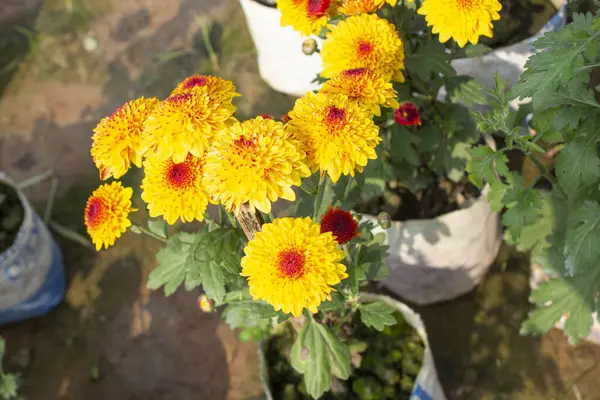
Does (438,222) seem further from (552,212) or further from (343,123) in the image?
(343,123)

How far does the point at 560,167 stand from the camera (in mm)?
1543

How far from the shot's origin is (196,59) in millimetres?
3385

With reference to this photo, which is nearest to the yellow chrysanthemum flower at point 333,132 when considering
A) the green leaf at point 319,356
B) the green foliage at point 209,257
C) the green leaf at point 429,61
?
the green foliage at point 209,257

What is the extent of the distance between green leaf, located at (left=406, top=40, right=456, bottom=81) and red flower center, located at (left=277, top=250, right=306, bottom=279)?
0.83m

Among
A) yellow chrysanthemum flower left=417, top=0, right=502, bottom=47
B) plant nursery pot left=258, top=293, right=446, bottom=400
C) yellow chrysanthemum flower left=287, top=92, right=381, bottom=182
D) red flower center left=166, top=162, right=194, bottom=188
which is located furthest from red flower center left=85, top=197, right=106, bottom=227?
yellow chrysanthemum flower left=417, top=0, right=502, bottom=47

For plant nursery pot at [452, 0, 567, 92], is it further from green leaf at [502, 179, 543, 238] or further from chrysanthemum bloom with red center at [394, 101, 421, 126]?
chrysanthemum bloom with red center at [394, 101, 421, 126]

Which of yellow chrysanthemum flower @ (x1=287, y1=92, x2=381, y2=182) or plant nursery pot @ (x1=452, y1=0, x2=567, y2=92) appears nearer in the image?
yellow chrysanthemum flower @ (x1=287, y1=92, x2=381, y2=182)

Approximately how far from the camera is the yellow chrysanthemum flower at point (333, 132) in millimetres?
1101

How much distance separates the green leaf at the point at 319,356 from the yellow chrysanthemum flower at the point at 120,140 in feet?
2.04

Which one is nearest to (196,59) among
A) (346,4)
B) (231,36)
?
(231,36)

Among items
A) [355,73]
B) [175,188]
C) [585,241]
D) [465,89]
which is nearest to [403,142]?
[465,89]

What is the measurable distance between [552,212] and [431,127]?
1.60 feet

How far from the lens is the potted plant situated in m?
1.38

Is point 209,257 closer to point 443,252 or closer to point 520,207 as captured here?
point 520,207
